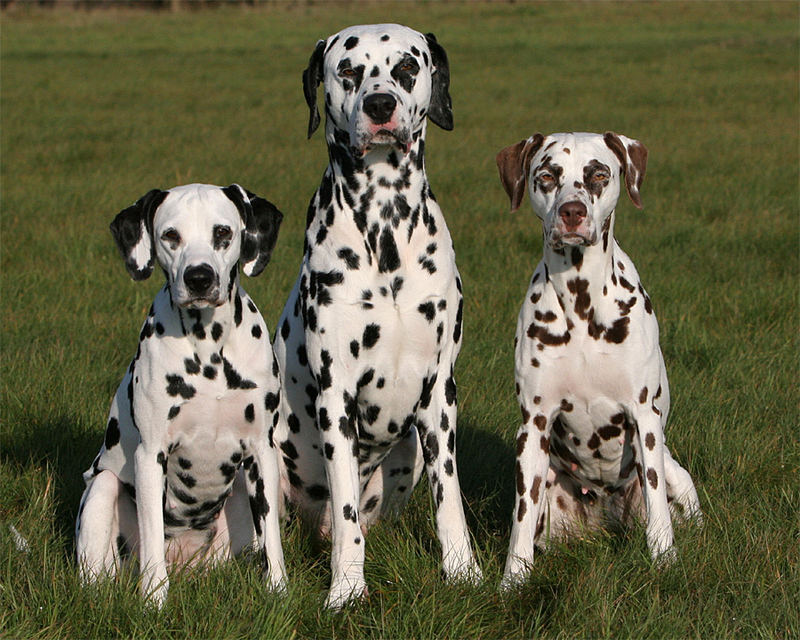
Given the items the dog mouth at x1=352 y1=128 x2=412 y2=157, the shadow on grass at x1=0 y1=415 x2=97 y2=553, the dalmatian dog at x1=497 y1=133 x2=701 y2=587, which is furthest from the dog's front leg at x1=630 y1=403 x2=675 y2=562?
the shadow on grass at x1=0 y1=415 x2=97 y2=553

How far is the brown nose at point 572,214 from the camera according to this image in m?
4.83

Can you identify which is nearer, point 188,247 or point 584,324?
point 188,247

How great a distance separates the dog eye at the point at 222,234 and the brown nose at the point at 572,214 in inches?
60.4

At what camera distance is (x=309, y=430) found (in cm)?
548

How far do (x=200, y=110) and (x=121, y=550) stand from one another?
15.7m

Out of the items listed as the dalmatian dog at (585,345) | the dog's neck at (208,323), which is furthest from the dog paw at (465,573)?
the dog's neck at (208,323)

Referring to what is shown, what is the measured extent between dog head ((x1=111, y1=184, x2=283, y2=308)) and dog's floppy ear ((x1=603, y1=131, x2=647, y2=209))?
1.72 metres

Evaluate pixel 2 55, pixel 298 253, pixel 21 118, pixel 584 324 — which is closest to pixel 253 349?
pixel 584 324

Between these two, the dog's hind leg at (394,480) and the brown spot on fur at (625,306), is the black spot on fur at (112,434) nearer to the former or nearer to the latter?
the dog's hind leg at (394,480)

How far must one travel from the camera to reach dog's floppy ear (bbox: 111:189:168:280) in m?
4.73

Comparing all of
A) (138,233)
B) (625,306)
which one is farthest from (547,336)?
(138,233)

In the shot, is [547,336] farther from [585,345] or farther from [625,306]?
[625,306]

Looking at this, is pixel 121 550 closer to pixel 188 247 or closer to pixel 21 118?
pixel 188 247

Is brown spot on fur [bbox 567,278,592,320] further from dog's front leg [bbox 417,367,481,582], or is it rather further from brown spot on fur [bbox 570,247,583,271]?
dog's front leg [bbox 417,367,481,582]
